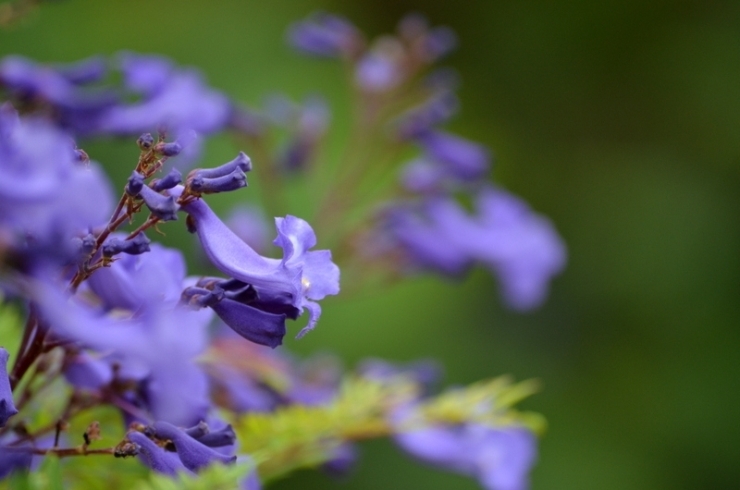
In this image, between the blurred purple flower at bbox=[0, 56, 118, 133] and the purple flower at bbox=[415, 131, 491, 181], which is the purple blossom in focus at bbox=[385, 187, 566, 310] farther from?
the blurred purple flower at bbox=[0, 56, 118, 133]

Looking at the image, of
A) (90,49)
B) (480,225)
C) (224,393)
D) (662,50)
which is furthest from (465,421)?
(662,50)

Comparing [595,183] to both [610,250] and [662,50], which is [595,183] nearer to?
[610,250]

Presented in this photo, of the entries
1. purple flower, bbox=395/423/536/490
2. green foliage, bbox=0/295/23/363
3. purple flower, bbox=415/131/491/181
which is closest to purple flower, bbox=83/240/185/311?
green foliage, bbox=0/295/23/363

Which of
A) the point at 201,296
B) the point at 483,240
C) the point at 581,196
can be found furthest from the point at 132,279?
the point at 581,196

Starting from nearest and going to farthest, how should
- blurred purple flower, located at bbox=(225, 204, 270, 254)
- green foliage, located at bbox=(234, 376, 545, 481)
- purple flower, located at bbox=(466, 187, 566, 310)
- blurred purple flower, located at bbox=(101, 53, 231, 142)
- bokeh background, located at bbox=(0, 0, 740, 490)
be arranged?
green foliage, located at bbox=(234, 376, 545, 481)
blurred purple flower, located at bbox=(101, 53, 231, 142)
blurred purple flower, located at bbox=(225, 204, 270, 254)
purple flower, located at bbox=(466, 187, 566, 310)
bokeh background, located at bbox=(0, 0, 740, 490)

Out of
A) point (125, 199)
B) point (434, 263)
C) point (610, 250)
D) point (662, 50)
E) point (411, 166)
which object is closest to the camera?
point (125, 199)

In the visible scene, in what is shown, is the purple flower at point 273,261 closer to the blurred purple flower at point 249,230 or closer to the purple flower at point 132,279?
the purple flower at point 132,279
